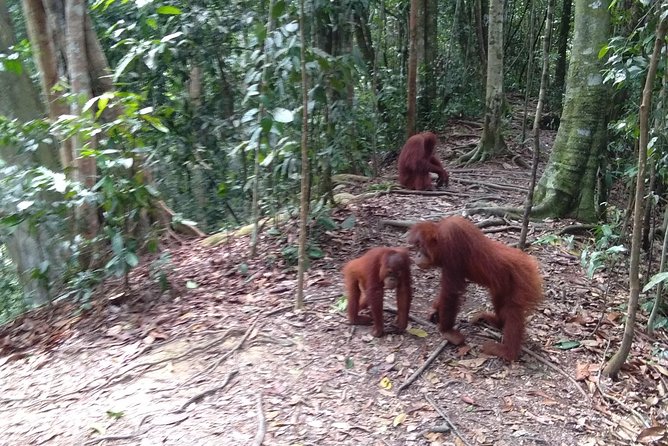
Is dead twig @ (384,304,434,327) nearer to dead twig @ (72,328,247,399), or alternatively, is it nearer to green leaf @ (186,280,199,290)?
dead twig @ (72,328,247,399)

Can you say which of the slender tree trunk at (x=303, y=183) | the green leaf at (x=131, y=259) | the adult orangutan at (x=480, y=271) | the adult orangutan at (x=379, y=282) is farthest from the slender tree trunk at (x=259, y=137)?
the adult orangutan at (x=480, y=271)

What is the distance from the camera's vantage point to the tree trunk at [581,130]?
626cm

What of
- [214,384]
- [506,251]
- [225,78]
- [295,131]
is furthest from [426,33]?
[214,384]

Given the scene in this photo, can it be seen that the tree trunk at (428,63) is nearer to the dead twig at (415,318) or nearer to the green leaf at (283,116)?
the dead twig at (415,318)

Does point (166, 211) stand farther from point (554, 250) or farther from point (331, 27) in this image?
point (554, 250)

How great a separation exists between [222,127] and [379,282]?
12.5 ft

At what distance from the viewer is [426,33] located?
1259cm

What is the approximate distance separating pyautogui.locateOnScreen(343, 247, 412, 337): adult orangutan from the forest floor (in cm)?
14

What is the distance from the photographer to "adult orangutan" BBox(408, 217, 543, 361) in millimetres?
4145

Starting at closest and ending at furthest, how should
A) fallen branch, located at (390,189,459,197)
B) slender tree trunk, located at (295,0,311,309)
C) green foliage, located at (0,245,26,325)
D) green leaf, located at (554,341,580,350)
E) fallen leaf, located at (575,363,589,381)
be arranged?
fallen leaf, located at (575,363,589,381) < green leaf, located at (554,341,580,350) < slender tree trunk, located at (295,0,311,309) < green foliage, located at (0,245,26,325) < fallen branch, located at (390,189,459,197)

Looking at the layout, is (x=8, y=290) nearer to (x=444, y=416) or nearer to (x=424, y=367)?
(x=424, y=367)

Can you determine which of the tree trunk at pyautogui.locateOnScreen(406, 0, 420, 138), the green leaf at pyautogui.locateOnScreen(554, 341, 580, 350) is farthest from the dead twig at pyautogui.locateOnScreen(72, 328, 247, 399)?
the tree trunk at pyautogui.locateOnScreen(406, 0, 420, 138)

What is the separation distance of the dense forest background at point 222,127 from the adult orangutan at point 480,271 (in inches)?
29.4

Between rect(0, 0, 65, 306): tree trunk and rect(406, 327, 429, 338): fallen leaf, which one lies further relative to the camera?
rect(0, 0, 65, 306): tree trunk
